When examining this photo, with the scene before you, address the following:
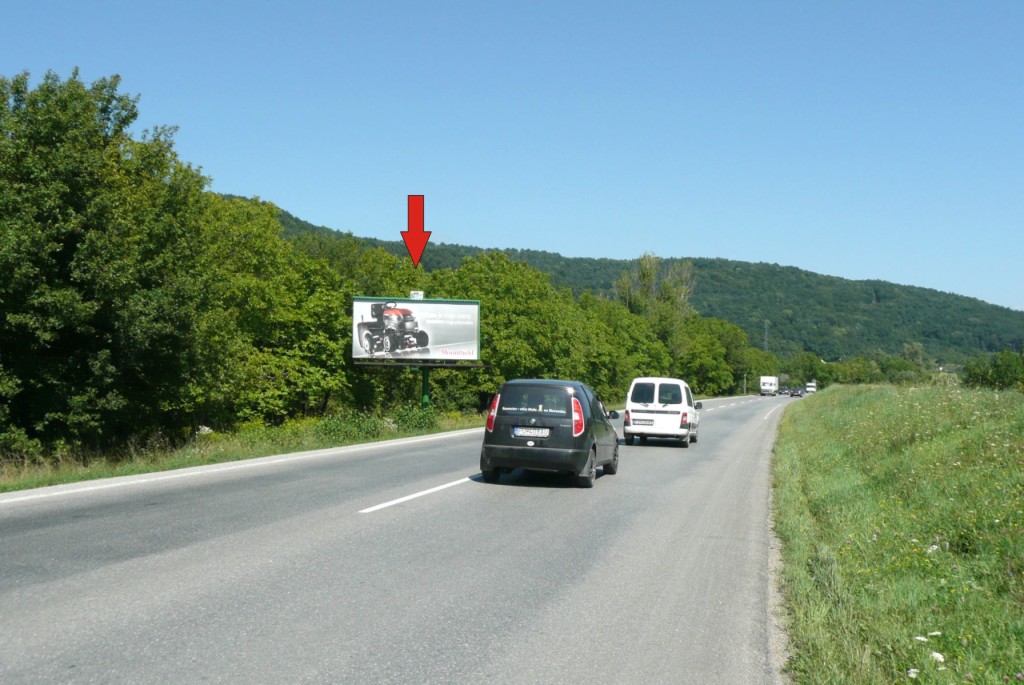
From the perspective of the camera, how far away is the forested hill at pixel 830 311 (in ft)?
438

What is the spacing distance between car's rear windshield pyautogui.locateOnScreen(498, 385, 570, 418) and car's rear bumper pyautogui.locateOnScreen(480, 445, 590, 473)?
58 cm

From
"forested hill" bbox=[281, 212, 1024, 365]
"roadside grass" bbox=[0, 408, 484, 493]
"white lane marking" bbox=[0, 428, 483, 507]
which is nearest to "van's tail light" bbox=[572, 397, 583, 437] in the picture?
"white lane marking" bbox=[0, 428, 483, 507]

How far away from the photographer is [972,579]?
7.08 meters

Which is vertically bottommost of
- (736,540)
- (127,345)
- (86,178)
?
(736,540)

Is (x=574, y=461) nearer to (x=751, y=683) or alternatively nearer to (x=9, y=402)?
(x=751, y=683)

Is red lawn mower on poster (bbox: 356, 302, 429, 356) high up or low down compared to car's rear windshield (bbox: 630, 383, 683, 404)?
up

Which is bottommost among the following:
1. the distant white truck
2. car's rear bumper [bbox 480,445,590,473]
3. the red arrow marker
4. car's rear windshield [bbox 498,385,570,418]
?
the distant white truck

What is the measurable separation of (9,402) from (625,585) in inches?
797

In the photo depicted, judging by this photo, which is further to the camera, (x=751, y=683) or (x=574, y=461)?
(x=574, y=461)

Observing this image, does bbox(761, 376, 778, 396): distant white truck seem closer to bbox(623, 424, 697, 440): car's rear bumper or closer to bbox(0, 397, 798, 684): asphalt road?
bbox(623, 424, 697, 440): car's rear bumper

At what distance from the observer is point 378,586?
672cm

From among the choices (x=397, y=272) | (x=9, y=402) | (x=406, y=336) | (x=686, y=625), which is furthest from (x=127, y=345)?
(x=397, y=272)

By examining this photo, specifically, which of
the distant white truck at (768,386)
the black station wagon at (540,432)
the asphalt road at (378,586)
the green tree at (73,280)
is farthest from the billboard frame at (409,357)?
the distant white truck at (768,386)

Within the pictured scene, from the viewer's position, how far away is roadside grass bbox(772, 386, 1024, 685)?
5164mm
